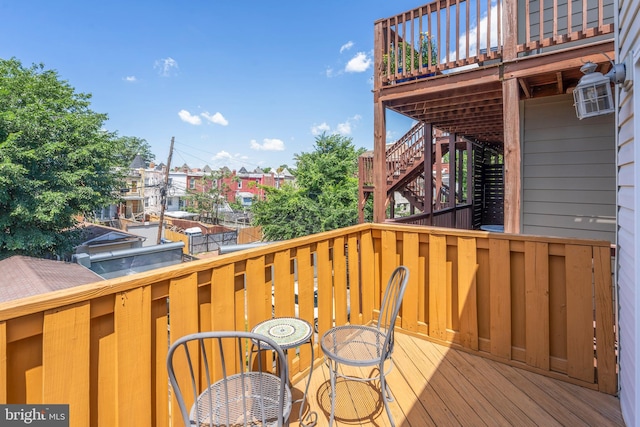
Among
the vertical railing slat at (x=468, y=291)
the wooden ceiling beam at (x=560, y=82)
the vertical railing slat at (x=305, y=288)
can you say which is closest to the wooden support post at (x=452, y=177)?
the wooden ceiling beam at (x=560, y=82)

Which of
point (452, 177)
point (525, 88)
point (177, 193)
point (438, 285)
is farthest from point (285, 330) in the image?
point (177, 193)

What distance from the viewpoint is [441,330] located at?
7.98ft

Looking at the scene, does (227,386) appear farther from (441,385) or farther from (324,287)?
(441,385)

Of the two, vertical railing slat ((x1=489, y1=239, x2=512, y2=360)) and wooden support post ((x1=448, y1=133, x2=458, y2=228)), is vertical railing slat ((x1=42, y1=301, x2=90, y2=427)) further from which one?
wooden support post ((x1=448, y1=133, x2=458, y2=228))

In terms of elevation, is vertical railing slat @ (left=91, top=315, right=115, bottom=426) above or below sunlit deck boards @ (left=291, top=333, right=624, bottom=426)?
above

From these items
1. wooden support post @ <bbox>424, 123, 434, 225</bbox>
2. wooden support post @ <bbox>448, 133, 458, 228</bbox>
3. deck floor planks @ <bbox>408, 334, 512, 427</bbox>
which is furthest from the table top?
wooden support post @ <bbox>448, 133, 458, 228</bbox>

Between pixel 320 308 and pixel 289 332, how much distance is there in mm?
699

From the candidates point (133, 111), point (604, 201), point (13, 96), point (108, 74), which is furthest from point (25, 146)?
point (133, 111)

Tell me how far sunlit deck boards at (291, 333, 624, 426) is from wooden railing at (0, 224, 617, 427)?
0.13m

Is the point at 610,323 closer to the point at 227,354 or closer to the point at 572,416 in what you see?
the point at 572,416

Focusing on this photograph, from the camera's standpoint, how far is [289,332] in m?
1.56

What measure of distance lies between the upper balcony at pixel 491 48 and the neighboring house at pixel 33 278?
16.5 ft

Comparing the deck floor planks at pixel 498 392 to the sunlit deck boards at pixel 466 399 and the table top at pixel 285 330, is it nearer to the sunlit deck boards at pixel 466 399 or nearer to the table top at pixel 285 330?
the sunlit deck boards at pixel 466 399

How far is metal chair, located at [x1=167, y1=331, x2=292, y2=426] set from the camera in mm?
1038
